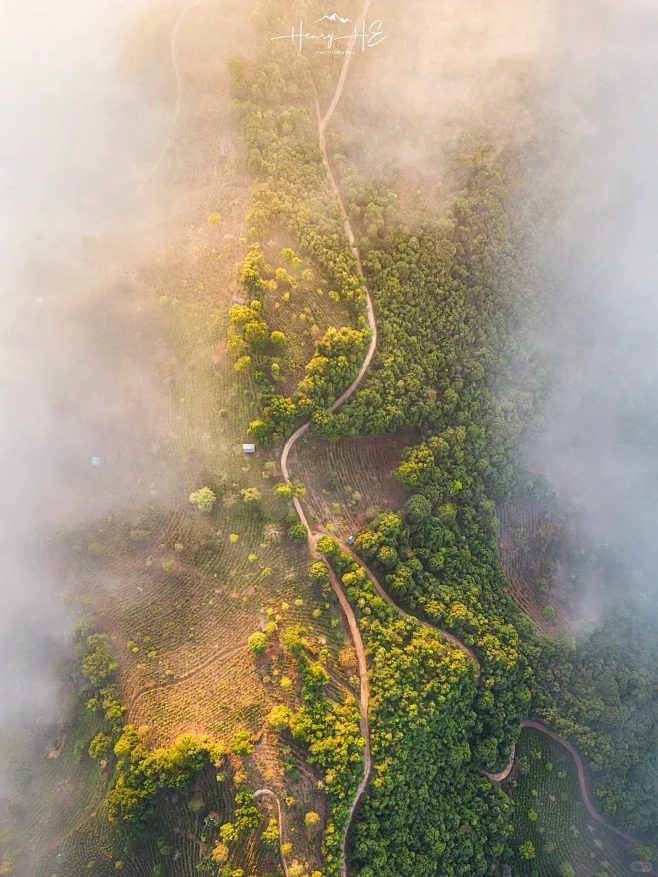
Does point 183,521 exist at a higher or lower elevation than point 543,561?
higher

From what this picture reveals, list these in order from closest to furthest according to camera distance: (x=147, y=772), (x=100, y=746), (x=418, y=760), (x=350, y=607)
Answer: (x=147, y=772) < (x=100, y=746) < (x=418, y=760) < (x=350, y=607)

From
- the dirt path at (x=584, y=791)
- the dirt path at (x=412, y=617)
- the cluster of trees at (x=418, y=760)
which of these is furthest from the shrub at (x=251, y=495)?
the dirt path at (x=584, y=791)

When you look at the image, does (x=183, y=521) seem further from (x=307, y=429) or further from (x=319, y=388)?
(x=319, y=388)

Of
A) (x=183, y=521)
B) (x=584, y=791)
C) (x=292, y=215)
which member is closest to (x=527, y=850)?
(x=584, y=791)

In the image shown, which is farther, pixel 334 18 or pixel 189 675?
pixel 334 18

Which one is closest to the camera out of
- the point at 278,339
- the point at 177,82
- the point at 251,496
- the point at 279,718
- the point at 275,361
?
the point at 279,718
